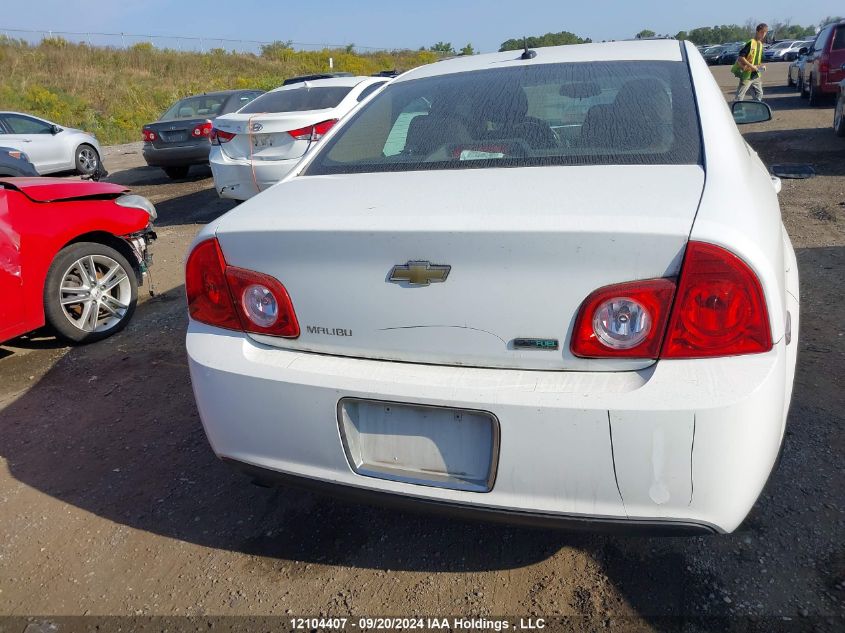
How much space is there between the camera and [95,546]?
258 centimetres

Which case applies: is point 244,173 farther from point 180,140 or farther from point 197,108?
point 197,108

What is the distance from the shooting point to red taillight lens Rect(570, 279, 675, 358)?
1.66m

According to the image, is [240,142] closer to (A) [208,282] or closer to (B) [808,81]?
(A) [208,282]

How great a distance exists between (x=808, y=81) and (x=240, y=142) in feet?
46.4

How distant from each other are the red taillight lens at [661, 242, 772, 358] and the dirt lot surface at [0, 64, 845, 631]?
3.00 feet

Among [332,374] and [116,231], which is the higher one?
[332,374]

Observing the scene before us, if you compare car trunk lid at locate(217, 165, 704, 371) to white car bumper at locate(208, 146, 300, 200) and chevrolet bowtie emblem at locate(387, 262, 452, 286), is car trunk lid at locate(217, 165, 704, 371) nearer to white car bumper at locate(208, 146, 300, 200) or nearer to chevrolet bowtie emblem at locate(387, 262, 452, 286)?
chevrolet bowtie emblem at locate(387, 262, 452, 286)

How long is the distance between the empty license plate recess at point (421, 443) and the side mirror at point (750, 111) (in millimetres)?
2647

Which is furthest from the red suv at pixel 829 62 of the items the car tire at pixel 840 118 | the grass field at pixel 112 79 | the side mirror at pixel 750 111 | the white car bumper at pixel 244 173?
the grass field at pixel 112 79

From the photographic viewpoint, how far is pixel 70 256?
4.31 m

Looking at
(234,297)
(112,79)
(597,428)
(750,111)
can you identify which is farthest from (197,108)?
(112,79)

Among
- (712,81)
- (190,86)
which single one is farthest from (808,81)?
(190,86)

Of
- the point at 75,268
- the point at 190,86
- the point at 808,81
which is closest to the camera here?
the point at 75,268

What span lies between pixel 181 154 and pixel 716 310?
11184mm
